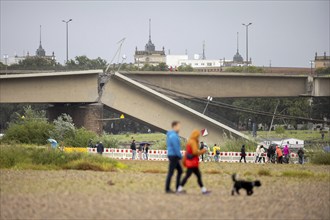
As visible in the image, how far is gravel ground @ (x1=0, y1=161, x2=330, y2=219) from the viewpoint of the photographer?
1908 centimetres

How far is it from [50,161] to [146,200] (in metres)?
12.4

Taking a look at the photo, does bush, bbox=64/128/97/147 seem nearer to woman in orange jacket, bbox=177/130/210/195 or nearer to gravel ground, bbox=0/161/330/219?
gravel ground, bbox=0/161/330/219

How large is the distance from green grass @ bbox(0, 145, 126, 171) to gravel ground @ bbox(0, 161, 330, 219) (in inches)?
177

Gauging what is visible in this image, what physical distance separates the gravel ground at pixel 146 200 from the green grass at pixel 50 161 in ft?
14.8

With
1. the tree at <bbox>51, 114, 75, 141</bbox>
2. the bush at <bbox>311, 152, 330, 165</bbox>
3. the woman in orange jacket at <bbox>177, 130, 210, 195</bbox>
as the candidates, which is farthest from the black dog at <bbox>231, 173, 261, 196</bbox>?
the tree at <bbox>51, 114, 75, 141</bbox>

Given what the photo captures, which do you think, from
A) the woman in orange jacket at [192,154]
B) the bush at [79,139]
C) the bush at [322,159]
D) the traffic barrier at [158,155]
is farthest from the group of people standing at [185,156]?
the bush at [79,139]

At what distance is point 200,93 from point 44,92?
1386 centimetres

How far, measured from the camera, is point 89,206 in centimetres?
1992

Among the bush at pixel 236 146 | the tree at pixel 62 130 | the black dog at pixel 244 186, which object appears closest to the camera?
the black dog at pixel 244 186

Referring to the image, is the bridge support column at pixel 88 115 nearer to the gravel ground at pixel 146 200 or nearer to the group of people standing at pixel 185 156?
the gravel ground at pixel 146 200

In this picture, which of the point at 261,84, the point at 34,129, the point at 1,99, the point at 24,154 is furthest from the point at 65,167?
the point at 261,84

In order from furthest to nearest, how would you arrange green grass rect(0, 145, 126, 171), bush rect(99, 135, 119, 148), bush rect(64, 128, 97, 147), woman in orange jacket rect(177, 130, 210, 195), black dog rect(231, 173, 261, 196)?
bush rect(99, 135, 119, 148) → bush rect(64, 128, 97, 147) → green grass rect(0, 145, 126, 171) → black dog rect(231, 173, 261, 196) → woman in orange jacket rect(177, 130, 210, 195)

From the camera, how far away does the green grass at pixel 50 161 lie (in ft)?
102

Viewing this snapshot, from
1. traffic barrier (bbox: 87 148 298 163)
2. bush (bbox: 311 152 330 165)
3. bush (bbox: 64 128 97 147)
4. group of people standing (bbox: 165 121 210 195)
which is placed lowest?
traffic barrier (bbox: 87 148 298 163)
